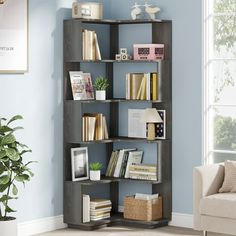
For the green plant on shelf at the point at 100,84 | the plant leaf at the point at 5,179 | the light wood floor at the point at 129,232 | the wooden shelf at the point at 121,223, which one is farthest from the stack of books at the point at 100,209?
the plant leaf at the point at 5,179

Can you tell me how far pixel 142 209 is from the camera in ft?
24.7

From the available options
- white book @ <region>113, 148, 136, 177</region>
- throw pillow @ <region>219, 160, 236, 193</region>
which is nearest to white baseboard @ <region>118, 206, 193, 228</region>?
white book @ <region>113, 148, 136, 177</region>

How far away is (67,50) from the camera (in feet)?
24.6

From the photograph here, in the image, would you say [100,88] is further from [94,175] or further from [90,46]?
[94,175]

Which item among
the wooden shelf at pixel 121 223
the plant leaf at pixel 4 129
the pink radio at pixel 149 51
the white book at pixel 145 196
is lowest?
the wooden shelf at pixel 121 223

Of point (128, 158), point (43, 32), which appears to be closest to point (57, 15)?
point (43, 32)

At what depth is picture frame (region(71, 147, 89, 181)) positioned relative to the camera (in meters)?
7.50

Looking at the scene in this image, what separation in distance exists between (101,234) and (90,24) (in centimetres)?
207

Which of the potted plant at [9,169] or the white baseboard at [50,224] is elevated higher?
the potted plant at [9,169]

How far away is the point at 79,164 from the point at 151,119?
82 cm

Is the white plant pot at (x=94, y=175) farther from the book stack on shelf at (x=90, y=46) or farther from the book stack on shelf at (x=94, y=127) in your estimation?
the book stack on shelf at (x=90, y=46)

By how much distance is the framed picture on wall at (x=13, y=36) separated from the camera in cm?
686

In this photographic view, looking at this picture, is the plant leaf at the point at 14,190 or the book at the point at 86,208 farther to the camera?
the book at the point at 86,208

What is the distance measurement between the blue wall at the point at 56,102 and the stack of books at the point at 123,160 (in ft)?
1.32
